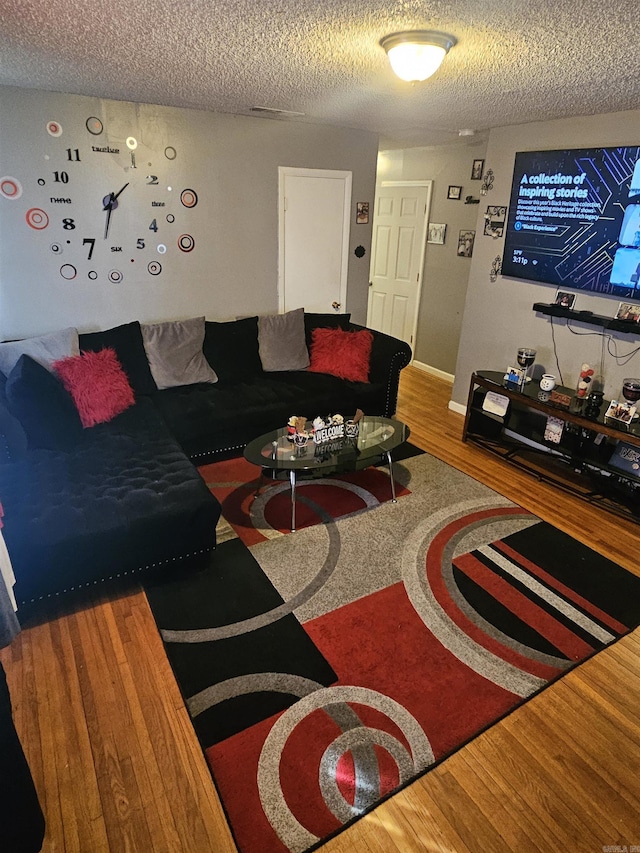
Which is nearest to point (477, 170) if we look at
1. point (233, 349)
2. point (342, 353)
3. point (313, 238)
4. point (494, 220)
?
point (494, 220)

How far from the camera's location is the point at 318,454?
3.13 m

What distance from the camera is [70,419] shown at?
3025 millimetres

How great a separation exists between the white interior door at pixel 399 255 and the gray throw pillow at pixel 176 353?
2939 millimetres

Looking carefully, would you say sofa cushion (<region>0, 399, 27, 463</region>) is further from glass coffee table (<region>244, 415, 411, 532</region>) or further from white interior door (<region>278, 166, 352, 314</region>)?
white interior door (<region>278, 166, 352, 314</region>)

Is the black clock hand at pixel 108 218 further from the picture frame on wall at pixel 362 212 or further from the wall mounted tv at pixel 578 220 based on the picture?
the wall mounted tv at pixel 578 220

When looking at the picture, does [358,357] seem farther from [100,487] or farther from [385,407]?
[100,487]

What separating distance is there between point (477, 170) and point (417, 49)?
3309 millimetres

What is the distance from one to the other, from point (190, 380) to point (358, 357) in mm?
1382

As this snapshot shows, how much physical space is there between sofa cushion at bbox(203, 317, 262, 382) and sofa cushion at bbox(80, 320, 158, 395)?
52cm

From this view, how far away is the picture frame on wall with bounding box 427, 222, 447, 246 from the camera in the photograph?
5.50 m

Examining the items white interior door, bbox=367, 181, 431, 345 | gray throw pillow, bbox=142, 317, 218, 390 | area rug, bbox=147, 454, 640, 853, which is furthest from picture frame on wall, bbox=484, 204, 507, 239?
gray throw pillow, bbox=142, 317, 218, 390

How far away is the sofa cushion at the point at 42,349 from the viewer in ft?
10.4

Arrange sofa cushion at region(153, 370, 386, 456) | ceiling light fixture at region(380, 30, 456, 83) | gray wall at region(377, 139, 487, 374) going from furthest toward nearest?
gray wall at region(377, 139, 487, 374), sofa cushion at region(153, 370, 386, 456), ceiling light fixture at region(380, 30, 456, 83)

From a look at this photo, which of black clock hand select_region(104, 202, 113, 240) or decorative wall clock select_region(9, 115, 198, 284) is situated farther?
black clock hand select_region(104, 202, 113, 240)
